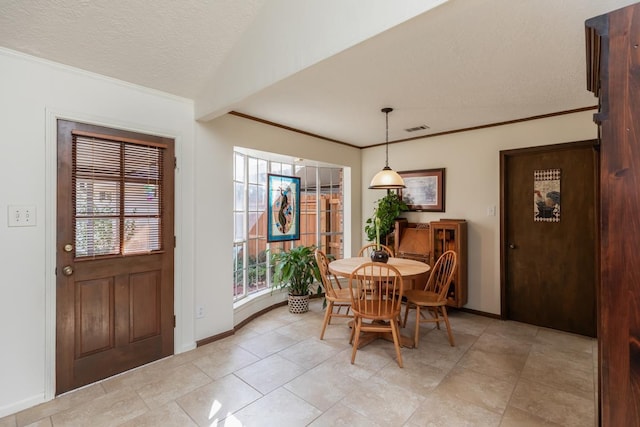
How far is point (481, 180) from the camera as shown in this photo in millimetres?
3879

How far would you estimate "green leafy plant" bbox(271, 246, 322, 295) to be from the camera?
12.5 ft

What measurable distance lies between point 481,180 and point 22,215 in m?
4.53

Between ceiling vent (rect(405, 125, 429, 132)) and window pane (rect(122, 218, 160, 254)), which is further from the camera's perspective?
ceiling vent (rect(405, 125, 429, 132))

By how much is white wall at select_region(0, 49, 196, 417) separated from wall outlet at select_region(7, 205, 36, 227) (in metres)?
0.02

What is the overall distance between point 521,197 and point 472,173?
631mm

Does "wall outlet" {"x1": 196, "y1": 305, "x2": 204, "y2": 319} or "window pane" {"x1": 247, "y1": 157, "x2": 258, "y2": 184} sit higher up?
"window pane" {"x1": 247, "y1": 157, "x2": 258, "y2": 184}

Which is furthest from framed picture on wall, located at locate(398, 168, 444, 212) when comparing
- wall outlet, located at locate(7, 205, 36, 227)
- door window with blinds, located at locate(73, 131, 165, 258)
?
wall outlet, located at locate(7, 205, 36, 227)

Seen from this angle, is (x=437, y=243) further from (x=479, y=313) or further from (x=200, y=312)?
(x=200, y=312)

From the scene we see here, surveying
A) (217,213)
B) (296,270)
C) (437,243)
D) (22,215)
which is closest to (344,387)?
(296,270)

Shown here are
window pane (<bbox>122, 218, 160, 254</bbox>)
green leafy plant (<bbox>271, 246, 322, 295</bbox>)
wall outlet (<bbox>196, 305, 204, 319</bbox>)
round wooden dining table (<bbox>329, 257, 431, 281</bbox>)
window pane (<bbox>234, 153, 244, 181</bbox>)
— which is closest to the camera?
window pane (<bbox>122, 218, 160, 254</bbox>)

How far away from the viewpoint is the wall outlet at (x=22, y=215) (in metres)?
2.02

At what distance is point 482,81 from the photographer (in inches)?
99.0

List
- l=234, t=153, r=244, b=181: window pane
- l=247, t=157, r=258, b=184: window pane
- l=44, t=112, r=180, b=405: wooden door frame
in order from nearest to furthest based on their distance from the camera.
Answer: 1. l=44, t=112, r=180, b=405: wooden door frame
2. l=234, t=153, r=244, b=181: window pane
3. l=247, t=157, r=258, b=184: window pane

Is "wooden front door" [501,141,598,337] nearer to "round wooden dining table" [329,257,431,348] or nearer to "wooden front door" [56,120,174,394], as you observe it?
"round wooden dining table" [329,257,431,348]
